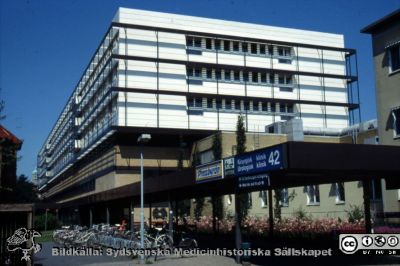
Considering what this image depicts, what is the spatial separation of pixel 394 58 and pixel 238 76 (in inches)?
1295

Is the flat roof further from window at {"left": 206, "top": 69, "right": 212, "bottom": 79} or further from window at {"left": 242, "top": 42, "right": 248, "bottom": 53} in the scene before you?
window at {"left": 242, "top": 42, "right": 248, "bottom": 53}

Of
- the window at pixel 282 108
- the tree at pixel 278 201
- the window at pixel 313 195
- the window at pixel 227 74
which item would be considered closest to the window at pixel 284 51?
the window at pixel 282 108

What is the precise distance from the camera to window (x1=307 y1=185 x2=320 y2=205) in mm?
38281

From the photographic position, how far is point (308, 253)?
21.2 metres

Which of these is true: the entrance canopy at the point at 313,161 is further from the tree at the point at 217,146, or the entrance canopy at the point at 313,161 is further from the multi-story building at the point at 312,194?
the tree at the point at 217,146

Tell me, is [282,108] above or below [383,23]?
above

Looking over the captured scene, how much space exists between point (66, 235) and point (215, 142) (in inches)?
852

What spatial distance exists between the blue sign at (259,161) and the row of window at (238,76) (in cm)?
4192

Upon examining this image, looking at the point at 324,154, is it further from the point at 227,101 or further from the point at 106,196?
the point at 227,101

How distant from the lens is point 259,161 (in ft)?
52.3

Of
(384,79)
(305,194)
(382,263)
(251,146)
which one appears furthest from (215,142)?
(382,263)

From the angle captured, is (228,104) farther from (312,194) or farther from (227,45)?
(312,194)

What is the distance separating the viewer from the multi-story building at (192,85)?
55.3m

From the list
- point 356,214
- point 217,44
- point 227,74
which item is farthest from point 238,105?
point 356,214
